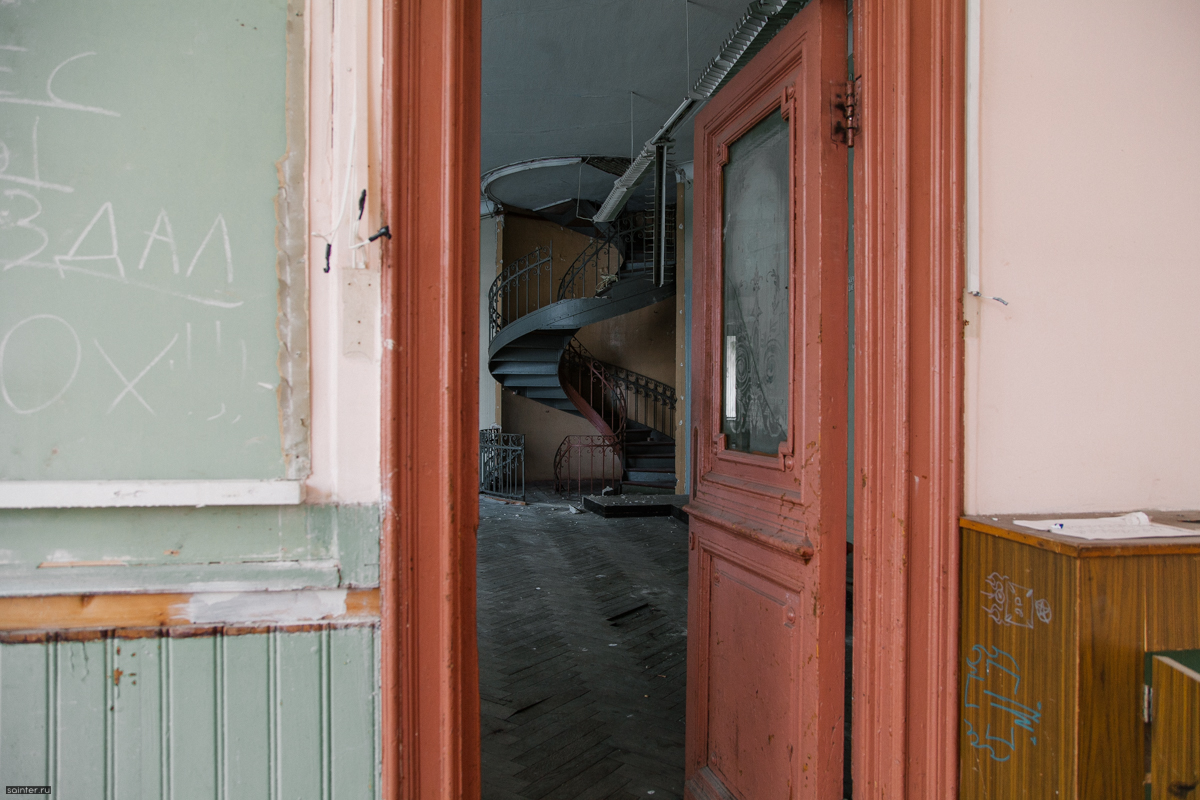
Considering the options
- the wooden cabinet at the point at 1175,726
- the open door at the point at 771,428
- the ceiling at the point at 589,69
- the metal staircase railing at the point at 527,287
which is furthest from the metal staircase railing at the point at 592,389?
the wooden cabinet at the point at 1175,726

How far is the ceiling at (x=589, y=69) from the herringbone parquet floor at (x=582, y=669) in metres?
4.49

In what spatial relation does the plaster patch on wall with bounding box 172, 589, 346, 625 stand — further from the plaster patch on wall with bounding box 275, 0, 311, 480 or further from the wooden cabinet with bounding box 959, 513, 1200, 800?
the wooden cabinet with bounding box 959, 513, 1200, 800

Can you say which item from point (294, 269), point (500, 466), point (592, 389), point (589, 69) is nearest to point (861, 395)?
point (294, 269)

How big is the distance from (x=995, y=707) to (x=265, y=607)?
1.51 m

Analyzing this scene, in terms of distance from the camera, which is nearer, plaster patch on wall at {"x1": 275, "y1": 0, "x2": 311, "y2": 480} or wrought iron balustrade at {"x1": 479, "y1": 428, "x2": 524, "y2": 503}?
plaster patch on wall at {"x1": 275, "y1": 0, "x2": 311, "y2": 480}

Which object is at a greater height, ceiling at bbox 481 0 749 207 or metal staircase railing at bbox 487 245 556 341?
ceiling at bbox 481 0 749 207

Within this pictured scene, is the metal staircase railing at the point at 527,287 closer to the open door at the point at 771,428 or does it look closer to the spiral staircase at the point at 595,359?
the spiral staircase at the point at 595,359

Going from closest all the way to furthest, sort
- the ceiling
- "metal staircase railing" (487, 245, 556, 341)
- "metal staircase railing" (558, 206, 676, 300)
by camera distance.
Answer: the ceiling, "metal staircase railing" (558, 206, 676, 300), "metal staircase railing" (487, 245, 556, 341)

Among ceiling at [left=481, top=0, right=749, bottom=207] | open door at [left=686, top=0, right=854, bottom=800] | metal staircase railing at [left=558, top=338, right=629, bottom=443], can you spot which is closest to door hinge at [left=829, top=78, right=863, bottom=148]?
open door at [left=686, top=0, right=854, bottom=800]

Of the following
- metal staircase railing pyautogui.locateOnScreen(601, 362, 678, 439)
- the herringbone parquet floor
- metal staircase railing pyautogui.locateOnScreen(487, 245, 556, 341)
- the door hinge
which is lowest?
the herringbone parquet floor

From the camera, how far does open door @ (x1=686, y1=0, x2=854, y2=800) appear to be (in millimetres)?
1549

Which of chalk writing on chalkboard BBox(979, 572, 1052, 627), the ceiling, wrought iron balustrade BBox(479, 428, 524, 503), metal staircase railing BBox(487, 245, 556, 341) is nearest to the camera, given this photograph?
chalk writing on chalkboard BBox(979, 572, 1052, 627)

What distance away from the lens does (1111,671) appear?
1139 millimetres

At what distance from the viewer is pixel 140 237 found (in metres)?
1.20
